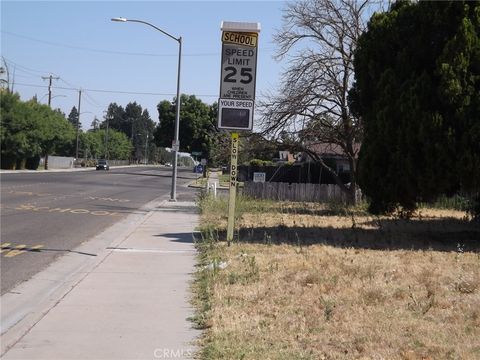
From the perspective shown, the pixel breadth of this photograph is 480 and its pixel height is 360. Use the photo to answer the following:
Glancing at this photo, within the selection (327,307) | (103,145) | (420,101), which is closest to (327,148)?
(420,101)

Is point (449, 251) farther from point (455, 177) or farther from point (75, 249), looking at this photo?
point (75, 249)

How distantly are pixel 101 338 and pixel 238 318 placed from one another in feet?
5.10

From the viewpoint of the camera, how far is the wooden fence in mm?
31266

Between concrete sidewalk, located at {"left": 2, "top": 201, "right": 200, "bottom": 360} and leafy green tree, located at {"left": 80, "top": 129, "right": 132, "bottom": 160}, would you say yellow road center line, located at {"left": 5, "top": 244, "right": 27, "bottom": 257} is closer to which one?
concrete sidewalk, located at {"left": 2, "top": 201, "right": 200, "bottom": 360}

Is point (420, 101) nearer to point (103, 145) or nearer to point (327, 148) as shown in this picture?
point (327, 148)

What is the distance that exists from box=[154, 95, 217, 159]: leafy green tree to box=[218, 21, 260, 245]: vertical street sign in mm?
60730

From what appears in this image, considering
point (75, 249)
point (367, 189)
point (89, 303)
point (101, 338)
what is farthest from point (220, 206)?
point (101, 338)

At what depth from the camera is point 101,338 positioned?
6480mm

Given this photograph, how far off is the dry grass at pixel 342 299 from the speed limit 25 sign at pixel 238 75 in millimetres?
2753

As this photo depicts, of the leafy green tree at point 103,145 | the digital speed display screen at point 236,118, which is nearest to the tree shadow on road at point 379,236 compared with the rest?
the digital speed display screen at point 236,118

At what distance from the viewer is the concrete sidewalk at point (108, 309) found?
20.2 feet

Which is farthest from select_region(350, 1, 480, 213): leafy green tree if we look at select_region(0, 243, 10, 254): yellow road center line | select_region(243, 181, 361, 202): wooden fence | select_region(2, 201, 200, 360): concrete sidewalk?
select_region(243, 181, 361, 202): wooden fence

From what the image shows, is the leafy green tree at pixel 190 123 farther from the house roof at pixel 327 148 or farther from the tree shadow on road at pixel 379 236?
the tree shadow on road at pixel 379 236

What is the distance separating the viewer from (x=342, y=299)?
26.1 ft
